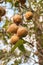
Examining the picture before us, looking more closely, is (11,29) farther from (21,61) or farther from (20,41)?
(21,61)

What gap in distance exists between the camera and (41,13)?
3311 millimetres

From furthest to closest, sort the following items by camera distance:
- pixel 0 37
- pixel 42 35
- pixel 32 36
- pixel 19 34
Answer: pixel 32 36 < pixel 0 37 < pixel 42 35 < pixel 19 34

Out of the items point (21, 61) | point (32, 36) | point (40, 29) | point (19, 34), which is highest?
point (19, 34)

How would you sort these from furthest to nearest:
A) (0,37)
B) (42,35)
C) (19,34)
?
1. (0,37)
2. (42,35)
3. (19,34)

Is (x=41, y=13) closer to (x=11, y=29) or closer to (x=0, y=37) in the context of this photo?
(x=0, y=37)

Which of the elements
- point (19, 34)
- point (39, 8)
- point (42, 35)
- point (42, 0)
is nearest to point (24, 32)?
point (19, 34)

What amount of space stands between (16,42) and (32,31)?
1.53m

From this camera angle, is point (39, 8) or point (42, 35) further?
point (39, 8)

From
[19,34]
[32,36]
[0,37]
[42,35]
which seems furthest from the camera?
[32,36]

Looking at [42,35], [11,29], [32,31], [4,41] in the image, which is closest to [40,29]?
[42,35]

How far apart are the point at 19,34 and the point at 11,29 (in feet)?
0.41

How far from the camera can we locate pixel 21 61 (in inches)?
131

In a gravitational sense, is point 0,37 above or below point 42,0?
below

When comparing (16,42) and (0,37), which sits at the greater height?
→ (16,42)
